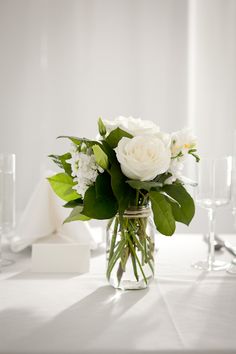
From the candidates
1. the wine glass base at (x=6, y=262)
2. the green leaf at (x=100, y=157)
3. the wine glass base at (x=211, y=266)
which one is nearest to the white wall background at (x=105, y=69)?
the wine glass base at (x=6, y=262)

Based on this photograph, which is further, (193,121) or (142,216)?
(193,121)

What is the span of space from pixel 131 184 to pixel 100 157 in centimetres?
9

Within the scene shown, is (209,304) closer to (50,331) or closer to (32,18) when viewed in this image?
(50,331)

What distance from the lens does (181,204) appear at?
108cm

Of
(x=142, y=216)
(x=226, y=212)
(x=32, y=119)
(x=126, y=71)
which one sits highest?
(x=126, y=71)

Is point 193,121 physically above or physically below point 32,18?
below

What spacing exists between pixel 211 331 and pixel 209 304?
17 centimetres

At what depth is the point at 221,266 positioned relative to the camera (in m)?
1.34

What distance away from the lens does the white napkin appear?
4.84 feet

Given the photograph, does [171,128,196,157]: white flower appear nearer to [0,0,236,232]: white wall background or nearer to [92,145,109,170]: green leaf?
[92,145,109,170]: green leaf

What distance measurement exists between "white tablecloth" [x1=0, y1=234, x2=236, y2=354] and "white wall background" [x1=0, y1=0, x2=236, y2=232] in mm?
2163

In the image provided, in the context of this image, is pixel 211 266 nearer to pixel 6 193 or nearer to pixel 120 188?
pixel 120 188

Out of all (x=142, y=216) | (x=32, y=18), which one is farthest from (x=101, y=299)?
(x=32, y=18)

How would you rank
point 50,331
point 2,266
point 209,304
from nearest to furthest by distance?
1. point 50,331
2. point 209,304
3. point 2,266
